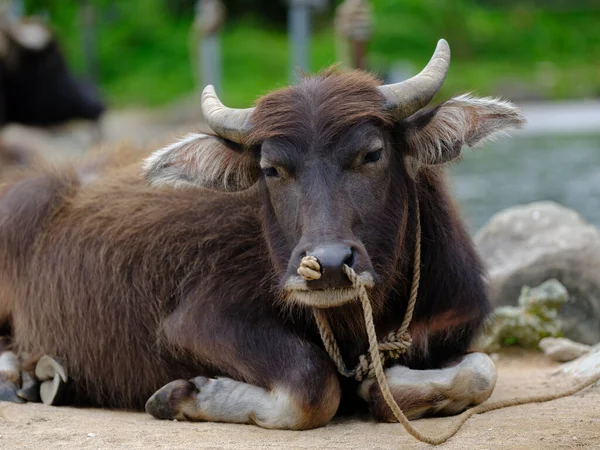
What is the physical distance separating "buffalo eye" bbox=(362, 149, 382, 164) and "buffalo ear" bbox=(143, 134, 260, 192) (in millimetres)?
552

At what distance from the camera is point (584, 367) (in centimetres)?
529

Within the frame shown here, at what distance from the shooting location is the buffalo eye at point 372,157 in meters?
4.41

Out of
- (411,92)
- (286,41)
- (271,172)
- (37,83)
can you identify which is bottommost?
(271,172)

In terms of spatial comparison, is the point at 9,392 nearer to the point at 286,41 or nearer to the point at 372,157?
the point at 372,157

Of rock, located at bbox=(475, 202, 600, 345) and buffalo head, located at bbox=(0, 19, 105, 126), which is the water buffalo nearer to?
rock, located at bbox=(475, 202, 600, 345)

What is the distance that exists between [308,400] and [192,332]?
71 cm

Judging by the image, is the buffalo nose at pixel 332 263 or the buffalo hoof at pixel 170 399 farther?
the buffalo hoof at pixel 170 399

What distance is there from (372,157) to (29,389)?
2.22 m

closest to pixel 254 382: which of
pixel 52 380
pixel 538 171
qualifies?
pixel 52 380

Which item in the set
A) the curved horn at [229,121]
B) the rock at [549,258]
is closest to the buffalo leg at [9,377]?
the curved horn at [229,121]

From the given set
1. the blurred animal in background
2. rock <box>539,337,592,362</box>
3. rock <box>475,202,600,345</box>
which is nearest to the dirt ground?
rock <box>539,337,592,362</box>

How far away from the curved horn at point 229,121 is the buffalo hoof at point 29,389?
171 cm

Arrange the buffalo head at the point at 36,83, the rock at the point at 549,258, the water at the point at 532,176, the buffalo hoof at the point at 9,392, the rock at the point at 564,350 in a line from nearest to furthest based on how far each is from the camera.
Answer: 1. the buffalo hoof at the point at 9,392
2. the rock at the point at 564,350
3. the rock at the point at 549,258
4. the water at the point at 532,176
5. the buffalo head at the point at 36,83

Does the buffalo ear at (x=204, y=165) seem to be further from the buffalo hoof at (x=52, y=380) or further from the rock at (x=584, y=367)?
the rock at (x=584, y=367)
